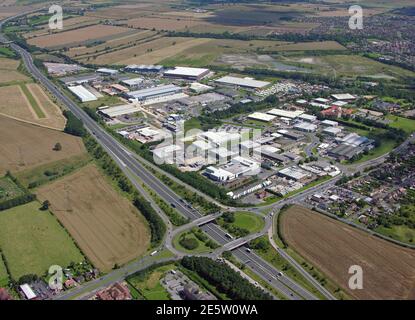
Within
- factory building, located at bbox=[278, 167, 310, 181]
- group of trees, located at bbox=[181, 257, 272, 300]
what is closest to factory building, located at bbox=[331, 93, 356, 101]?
factory building, located at bbox=[278, 167, 310, 181]

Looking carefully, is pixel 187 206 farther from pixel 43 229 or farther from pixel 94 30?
pixel 94 30

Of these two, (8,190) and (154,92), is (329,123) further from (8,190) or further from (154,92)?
(8,190)

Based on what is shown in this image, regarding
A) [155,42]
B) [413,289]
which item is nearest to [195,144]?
[413,289]

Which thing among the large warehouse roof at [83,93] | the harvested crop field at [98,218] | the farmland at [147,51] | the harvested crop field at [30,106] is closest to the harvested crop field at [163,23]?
the farmland at [147,51]

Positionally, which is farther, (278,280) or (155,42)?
(155,42)

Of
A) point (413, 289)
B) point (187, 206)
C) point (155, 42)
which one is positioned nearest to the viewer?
point (413, 289)

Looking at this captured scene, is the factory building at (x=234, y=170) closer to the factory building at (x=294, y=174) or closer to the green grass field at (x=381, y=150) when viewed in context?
the factory building at (x=294, y=174)
